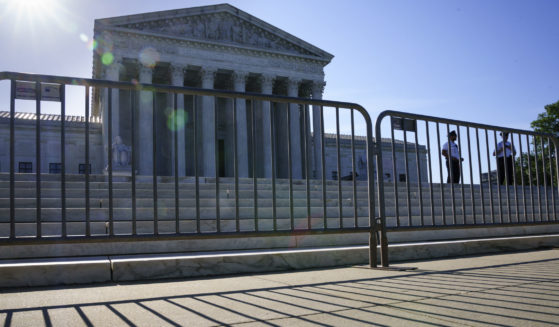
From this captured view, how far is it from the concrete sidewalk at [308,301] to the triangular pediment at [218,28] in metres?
30.5

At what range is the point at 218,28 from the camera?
116ft

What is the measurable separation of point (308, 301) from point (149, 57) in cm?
3172

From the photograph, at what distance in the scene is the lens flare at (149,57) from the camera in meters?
32.0

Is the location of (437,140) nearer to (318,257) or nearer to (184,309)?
(318,257)

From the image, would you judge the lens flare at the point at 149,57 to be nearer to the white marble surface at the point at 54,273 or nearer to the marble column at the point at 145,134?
the marble column at the point at 145,134

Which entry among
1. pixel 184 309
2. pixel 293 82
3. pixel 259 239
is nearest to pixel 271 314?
pixel 184 309

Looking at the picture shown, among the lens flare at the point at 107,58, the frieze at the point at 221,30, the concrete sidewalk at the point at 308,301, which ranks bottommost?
the concrete sidewalk at the point at 308,301

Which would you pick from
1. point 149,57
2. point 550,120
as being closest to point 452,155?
point 149,57

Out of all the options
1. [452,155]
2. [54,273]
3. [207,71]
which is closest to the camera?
[54,273]

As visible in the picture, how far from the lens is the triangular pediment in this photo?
32000 millimetres

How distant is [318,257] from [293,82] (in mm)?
33665

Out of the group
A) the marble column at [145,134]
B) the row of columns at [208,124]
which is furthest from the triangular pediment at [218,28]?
the marble column at [145,134]

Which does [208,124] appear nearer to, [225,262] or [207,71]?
[207,71]

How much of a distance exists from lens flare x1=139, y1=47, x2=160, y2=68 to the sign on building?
29.7 meters
